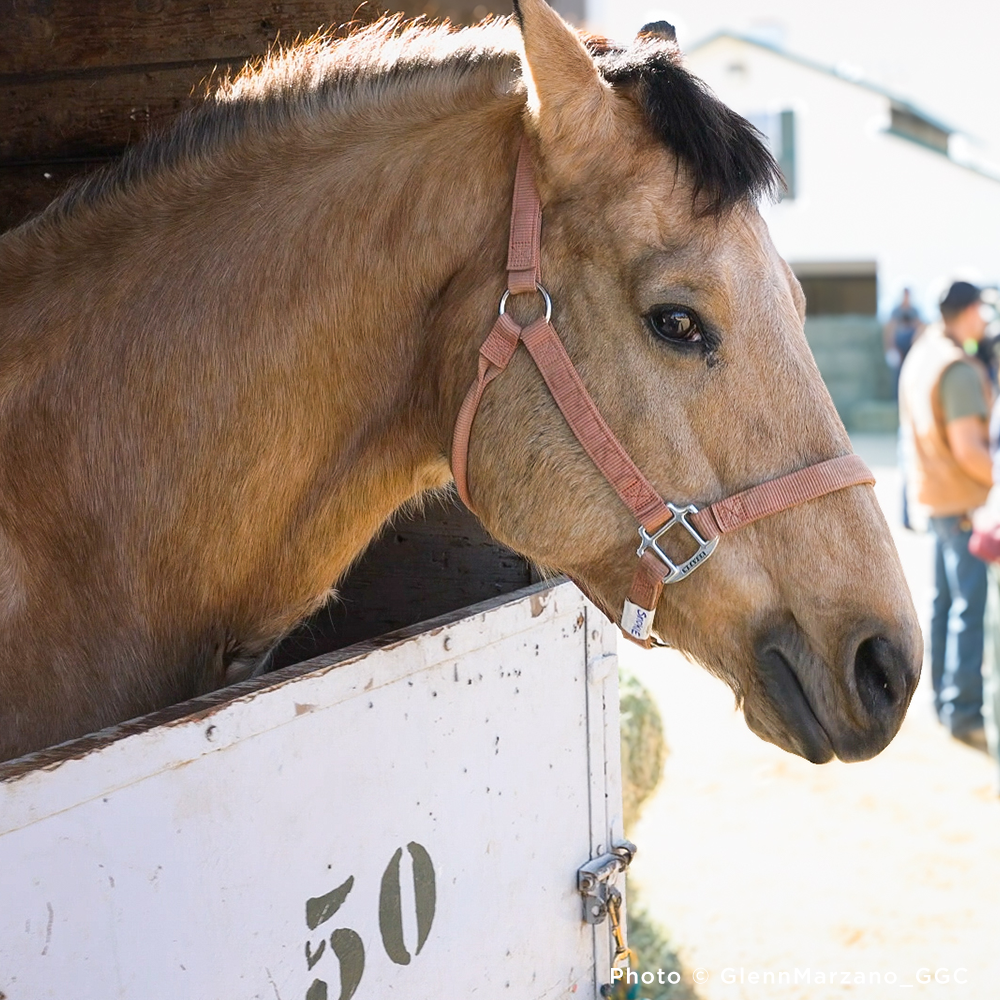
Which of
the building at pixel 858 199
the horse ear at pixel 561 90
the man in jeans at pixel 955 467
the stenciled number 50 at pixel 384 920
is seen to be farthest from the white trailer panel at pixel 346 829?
the building at pixel 858 199

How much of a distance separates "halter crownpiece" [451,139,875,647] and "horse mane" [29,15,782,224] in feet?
0.70

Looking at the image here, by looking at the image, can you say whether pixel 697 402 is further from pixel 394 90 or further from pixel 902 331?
pixel 902 331

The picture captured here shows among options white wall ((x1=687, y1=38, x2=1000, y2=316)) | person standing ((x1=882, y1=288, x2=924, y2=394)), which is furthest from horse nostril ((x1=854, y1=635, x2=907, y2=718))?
white wall ((x1=687, y1=38, x2=1000, y2=316))

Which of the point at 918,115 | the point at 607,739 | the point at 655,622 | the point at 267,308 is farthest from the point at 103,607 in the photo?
the point at 918,115

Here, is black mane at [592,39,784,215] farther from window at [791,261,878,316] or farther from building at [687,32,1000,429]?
window at [791,261,878,316]

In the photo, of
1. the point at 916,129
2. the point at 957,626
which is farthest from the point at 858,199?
the point at 957,626

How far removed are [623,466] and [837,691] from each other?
0.46 meters

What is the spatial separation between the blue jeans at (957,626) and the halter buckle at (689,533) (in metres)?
4.51

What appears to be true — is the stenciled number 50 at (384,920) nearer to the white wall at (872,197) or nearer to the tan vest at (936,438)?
the tan vest at (936,438)

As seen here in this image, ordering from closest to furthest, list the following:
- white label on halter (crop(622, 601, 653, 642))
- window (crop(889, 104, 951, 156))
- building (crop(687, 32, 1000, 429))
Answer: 1. white label on halter (crop(622, 601, 653, 642))
2. building (crop(687, 32, 1000, 429))
3. window (crop(889, 104, 951, 156))

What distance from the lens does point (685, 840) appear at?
5156mm

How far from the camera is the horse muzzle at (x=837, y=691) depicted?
1.58 m

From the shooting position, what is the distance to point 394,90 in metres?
1.86

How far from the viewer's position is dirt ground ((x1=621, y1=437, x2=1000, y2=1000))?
13.5 feet
